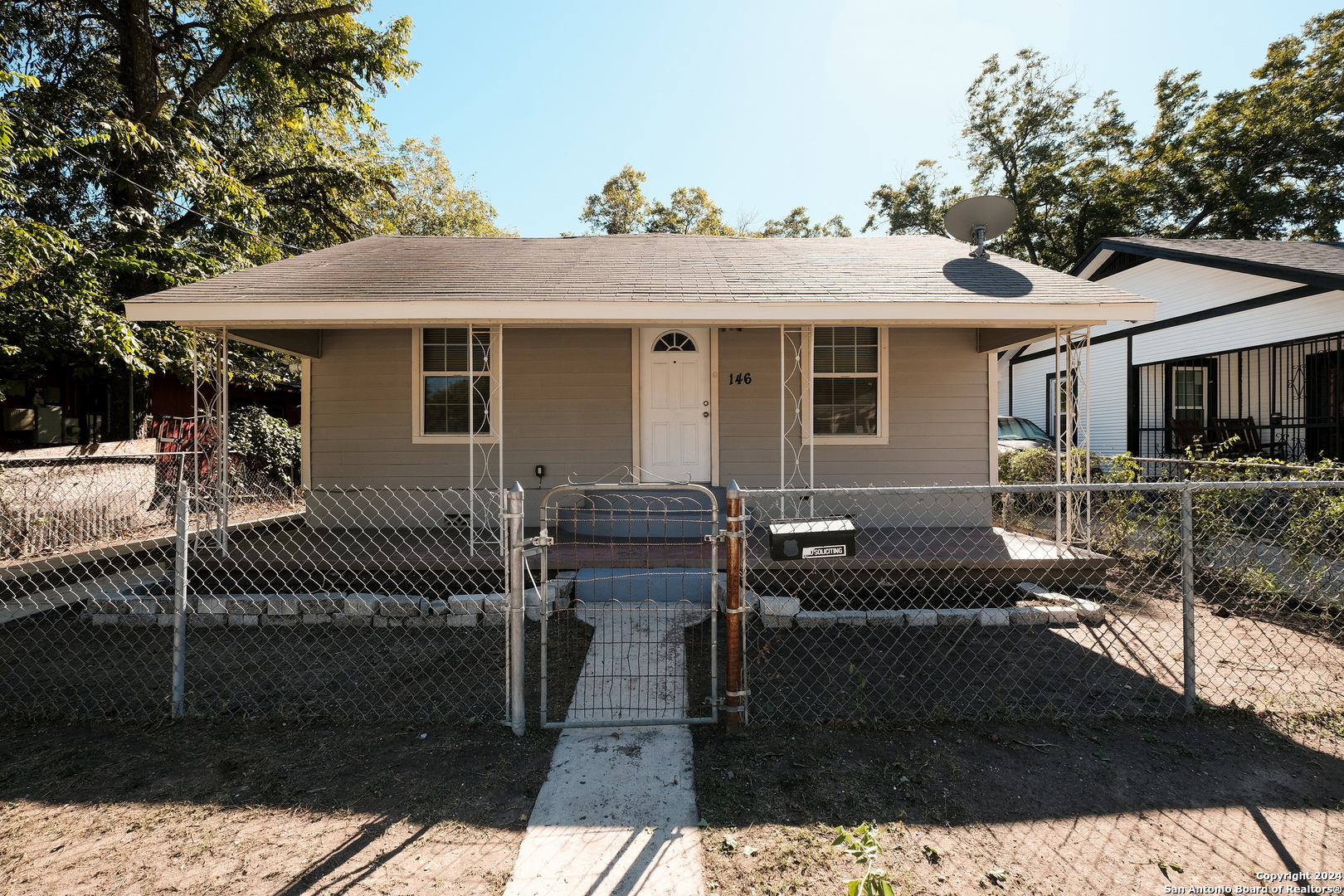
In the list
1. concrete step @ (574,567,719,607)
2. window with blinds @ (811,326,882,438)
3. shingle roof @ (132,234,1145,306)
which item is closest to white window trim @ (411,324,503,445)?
shingle roof @ (132,234,1145,306)

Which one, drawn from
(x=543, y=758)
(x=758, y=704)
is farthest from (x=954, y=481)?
(x=543, y=758)

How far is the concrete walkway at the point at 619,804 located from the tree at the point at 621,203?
28.3m

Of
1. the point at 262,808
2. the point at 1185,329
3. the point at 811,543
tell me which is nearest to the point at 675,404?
the point at 811,543

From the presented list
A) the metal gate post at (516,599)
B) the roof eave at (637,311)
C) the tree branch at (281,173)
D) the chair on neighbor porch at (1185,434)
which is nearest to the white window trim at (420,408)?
the roof eave at (637,311)

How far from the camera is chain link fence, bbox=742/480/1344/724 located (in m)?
3.62

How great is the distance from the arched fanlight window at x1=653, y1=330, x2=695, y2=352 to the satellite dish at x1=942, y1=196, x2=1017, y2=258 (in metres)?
3.63

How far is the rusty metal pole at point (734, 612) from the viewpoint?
3.11 metres

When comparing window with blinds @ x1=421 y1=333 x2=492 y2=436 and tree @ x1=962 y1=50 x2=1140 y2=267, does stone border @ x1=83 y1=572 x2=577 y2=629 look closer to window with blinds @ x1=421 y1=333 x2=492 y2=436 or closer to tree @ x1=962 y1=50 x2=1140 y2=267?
window with blinds @ x1=421 y1=333 x2=492 y2=436

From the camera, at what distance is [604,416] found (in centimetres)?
761

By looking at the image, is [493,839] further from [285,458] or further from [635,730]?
[285,458]

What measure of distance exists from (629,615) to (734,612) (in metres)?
2.14

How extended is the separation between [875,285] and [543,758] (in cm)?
541

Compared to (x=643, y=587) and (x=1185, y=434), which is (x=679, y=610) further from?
(x=1185, y=434)

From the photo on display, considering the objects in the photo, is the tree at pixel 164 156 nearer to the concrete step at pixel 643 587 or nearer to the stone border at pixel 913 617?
the concrete step at pixel 643 587
